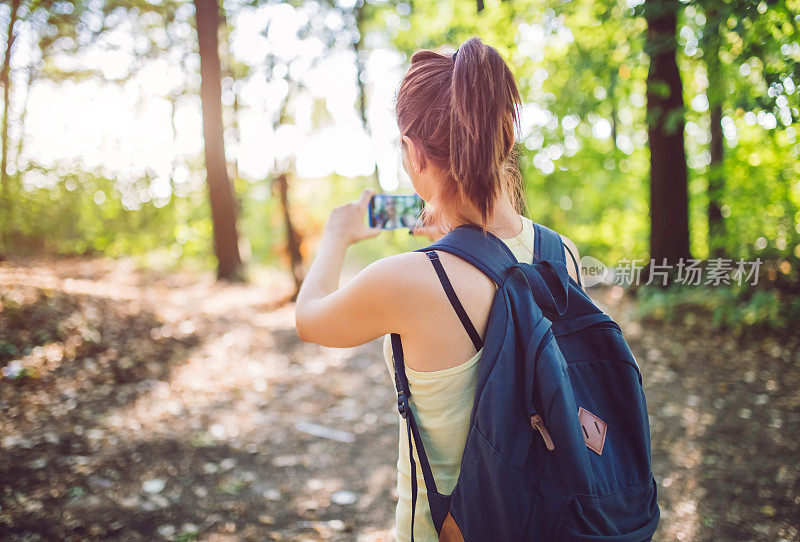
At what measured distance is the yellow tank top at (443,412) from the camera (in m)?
1.17

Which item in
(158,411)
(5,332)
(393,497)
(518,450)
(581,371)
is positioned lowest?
(393,497)

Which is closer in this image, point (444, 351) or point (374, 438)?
point (444, 351)

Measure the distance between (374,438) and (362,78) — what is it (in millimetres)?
14987

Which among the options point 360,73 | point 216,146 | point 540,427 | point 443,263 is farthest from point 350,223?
point 360,73

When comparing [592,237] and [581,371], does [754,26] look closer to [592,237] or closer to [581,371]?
[581,371]

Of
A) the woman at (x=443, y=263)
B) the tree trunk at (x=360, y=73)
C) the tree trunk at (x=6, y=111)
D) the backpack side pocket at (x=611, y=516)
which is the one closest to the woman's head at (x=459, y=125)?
the woman at (x=443, y=263)

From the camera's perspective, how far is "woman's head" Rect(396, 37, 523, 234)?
3.56ft

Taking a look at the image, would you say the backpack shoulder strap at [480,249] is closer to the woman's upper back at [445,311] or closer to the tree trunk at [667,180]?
the woman's upper back at [445,311]

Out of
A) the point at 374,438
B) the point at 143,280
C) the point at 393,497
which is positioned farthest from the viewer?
the point at 143,280

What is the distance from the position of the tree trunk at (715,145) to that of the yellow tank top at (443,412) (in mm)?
4026

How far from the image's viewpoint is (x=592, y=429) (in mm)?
1104

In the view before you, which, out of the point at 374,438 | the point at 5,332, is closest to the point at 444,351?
the point at 374,438

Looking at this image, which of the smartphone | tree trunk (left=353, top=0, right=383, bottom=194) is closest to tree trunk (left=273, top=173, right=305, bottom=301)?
tree trunk (left=353, top=0, right=383, bottom=194)

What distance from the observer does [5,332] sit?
177 inches
